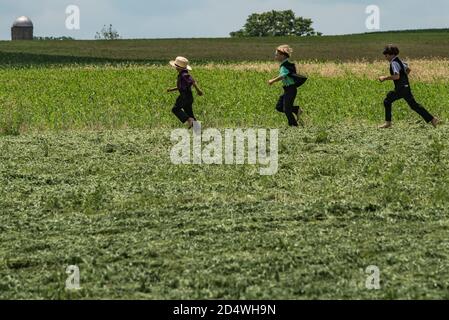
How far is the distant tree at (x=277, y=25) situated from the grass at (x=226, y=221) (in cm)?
11750

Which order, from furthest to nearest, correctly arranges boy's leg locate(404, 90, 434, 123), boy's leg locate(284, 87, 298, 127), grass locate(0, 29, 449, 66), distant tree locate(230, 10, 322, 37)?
distant tree locate(230, 10, 322, 37) → grass locate(0, 29, 449, 66) → boy's leg locate(284, 87, 298, 127) → boy's leg locate(404, 90, 434, 123)

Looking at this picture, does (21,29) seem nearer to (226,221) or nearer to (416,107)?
(416,107)

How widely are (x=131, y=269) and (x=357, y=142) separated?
8.01m

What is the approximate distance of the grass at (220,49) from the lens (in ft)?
210

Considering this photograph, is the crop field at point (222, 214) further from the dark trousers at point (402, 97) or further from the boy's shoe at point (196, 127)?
the boy's shoe at point (196, 127)

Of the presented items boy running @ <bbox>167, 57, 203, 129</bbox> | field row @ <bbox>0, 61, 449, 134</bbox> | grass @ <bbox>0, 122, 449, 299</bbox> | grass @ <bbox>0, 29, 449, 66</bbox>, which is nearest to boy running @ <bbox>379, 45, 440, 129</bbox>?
grass @ <bbox>0, 122, 449, 299</bbox>

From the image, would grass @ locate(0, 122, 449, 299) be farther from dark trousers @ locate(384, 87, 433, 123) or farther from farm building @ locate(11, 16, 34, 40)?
farm building @ locate(11, 16, 34, 40)

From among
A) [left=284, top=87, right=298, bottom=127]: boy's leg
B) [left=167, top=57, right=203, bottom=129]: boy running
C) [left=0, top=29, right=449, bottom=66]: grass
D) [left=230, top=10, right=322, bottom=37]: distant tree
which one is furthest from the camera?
[left=230, top=10, right=322, bottom=37]: distant tree

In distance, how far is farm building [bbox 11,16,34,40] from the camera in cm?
11812

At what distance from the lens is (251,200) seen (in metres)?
10.6

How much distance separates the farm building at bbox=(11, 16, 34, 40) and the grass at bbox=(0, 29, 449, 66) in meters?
31.1

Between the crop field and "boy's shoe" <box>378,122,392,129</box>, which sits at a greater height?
"boy's shoe" <box>378,122,392,129</box>
